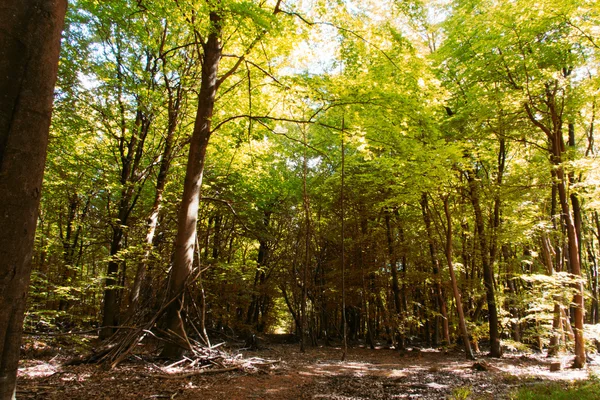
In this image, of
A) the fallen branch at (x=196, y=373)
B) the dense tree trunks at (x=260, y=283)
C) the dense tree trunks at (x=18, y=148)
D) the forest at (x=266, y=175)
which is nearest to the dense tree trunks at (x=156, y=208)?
the forest at (x=266, y=175)

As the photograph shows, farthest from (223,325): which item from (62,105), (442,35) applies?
(442,35)

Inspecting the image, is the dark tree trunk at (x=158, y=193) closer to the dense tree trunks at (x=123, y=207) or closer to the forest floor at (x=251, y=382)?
the dense tree trunks at (x=123, y=207)

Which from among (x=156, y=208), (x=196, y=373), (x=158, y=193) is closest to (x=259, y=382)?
(x=196, y=373)

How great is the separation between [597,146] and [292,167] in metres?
16.8

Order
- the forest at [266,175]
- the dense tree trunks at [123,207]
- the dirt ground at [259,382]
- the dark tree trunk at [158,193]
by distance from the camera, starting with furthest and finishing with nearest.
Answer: the dense tree trunks at [123,207] < the dark tree trunk at [158,193] < the forest at [266,175] < the dirt ground at [259,382]

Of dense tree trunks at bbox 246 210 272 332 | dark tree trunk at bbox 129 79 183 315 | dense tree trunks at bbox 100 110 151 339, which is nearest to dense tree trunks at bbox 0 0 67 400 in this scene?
dark tree trunk at bbox 129 79 183 315

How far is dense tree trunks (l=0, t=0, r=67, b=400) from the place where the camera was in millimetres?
2135

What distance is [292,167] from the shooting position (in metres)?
20.0

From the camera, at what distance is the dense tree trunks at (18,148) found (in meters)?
2.13

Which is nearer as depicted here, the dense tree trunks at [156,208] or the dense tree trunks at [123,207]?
the dense tree trunks at [156,208]

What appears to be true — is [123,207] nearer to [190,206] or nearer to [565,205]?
[190,206]

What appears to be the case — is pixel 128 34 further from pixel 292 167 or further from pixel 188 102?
pixel 292 167

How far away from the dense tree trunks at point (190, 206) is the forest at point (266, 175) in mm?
40

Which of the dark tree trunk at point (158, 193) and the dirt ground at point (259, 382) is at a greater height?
the dark tree trunk at point (158, 193)
